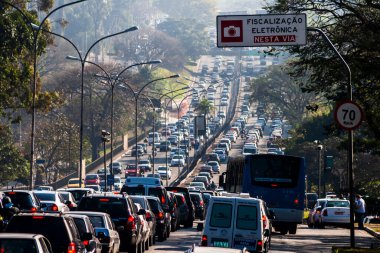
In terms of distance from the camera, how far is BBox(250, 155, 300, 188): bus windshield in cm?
4709

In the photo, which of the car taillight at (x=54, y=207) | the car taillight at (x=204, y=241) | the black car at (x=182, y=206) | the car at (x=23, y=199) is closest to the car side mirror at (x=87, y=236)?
the car taillight at (x=204, y=241)

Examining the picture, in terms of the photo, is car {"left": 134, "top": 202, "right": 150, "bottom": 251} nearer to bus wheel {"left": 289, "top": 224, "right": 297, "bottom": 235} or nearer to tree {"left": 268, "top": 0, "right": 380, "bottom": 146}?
tree {"left": 268, "top": 0, "right": 380, "bottom": 146}

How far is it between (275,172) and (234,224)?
17.7 m

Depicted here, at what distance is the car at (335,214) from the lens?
173 ft

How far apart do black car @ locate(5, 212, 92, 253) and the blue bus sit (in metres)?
24.5

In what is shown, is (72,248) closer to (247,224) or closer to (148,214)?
(247,224)

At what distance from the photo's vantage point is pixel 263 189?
47000 mm

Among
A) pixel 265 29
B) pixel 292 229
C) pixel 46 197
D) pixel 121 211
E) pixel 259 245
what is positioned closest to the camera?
pixel 259 245

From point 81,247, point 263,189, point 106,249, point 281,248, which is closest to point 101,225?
point 106,249

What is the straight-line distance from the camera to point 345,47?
4800cm

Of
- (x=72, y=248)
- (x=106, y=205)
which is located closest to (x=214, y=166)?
(x=106, y=205)

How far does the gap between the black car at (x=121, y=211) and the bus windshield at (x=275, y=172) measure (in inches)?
598

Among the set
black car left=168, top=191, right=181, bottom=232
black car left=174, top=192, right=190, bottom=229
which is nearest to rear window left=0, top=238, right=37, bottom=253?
black car left=168, top=191, right=181, bottom=232

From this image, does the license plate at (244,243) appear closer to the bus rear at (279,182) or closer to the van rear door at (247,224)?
the van rear door at (247,224)
